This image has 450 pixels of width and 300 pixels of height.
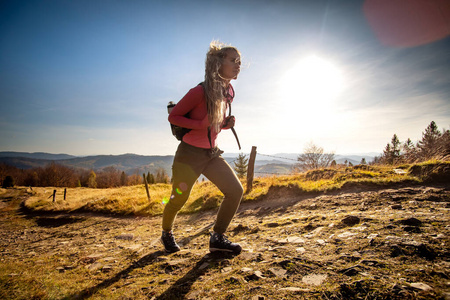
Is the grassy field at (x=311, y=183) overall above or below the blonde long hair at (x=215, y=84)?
below

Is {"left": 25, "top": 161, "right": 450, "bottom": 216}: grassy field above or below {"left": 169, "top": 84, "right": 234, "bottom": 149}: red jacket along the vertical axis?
below

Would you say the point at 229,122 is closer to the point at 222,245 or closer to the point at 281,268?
the point at 222,245

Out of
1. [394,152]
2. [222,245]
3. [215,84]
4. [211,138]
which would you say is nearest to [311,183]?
[222,245]

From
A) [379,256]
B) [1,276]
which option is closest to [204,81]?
[379,256]

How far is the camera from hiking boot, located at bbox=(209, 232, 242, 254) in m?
2.52

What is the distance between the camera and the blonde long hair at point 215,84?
8.11ft

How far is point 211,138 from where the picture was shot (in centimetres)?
267

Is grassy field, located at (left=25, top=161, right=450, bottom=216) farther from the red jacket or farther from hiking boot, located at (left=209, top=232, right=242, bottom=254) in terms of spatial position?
the red jacket

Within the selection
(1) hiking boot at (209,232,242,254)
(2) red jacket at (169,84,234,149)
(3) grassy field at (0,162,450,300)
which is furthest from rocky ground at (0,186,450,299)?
(2) red jacket at (169,84,234,149)

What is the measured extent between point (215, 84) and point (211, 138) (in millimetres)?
701

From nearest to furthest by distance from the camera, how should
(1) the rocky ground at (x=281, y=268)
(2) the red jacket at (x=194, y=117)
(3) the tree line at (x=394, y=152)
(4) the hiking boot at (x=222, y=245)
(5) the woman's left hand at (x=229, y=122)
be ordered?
(1) the rocky ground at (x=281, y=268)
(2) the red jacket at (x=194, y=117)
(4) the hiking boot at (x=222, y=245)
(5) the woman's left hand at (x=229, y=122)
(3) the tree line at (x=394, y=152)

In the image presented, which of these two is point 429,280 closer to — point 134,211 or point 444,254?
point 444,254

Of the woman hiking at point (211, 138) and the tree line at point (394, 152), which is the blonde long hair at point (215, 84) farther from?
the tree line at point (394, 152)

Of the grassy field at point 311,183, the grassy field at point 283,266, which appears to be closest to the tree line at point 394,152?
the grassy field at point 311,183
